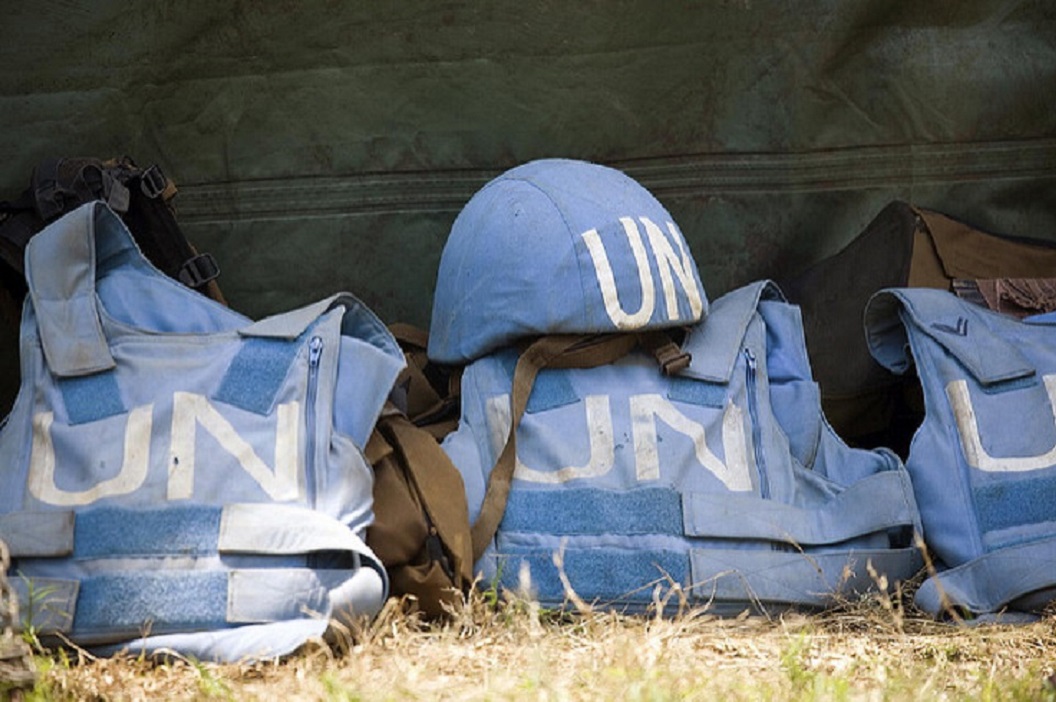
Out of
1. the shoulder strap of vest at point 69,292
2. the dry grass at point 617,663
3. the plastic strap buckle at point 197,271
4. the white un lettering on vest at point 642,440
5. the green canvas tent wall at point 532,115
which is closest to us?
the dry grass at point 617,663

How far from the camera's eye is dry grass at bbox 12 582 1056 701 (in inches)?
103

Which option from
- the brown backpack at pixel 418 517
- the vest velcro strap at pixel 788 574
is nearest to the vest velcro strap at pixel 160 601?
the brown backpack at pixel 418 517

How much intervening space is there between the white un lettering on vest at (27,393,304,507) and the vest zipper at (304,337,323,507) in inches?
0.7

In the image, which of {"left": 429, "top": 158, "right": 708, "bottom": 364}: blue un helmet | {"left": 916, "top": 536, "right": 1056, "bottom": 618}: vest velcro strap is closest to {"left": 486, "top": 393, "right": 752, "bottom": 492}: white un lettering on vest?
{"left": 429, "top": 158, "right": 708, "bottom": 364}: blue un helmet

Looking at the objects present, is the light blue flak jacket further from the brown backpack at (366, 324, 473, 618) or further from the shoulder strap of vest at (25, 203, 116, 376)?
the shoulder strap of vest at (25, 203, 116, 376)

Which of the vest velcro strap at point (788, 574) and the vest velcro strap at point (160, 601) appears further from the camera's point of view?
the vest velcro strap at point (788, 574)

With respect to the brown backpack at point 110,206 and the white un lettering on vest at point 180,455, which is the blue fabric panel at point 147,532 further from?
the brown backpack at point 110,206

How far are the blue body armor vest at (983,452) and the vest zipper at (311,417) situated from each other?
1255 mm

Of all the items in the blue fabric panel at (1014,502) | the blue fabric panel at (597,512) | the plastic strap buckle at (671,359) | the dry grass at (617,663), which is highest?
the plastic strap buckle at (671,359)

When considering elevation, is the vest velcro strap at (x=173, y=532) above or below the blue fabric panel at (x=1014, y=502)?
above

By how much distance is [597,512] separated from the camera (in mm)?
3357

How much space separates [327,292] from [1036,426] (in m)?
1.96

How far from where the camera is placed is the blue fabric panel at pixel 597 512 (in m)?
3.35

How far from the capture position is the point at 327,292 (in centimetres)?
447
